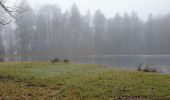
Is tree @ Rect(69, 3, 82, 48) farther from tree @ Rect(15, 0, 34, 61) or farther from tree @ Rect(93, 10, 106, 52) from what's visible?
tree @ Rect(15, 0, 34, 61)

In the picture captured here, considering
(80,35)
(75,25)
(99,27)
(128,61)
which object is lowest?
(128,61)

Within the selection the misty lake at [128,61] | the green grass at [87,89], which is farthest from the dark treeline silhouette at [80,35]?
the green grass at [87,89]

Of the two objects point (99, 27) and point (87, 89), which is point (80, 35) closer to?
point (99, 27)

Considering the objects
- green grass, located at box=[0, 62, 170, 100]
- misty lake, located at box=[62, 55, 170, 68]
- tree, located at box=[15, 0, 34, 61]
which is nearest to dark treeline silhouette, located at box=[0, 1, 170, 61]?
tree, located at box=[15, 0, 34, 61]

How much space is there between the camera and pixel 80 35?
8250cm

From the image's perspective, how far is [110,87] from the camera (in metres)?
12.1

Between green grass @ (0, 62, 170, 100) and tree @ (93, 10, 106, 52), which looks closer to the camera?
green grass @ (0, 62, 170, 100)

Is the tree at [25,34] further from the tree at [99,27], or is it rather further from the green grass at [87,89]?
the green grass at [87,89]

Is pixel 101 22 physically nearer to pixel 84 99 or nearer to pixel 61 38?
pixel 61 38

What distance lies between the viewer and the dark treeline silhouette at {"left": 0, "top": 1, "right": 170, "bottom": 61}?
73.6 meters

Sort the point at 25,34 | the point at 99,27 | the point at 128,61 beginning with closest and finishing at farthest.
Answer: the point at 128,61
the point at 25,34
the point at 99,27

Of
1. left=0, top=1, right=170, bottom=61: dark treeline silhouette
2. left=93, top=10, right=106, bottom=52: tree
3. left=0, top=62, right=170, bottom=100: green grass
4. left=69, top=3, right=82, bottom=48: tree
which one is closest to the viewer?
left=0, top=62, right=170, bottom=100: green grass

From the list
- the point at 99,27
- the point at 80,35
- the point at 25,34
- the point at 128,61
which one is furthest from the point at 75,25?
the point at 128,61

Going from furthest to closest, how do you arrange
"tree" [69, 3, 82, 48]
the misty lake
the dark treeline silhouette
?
"tree" [69, 3, 82, 48] → the dark treeline silhouette → the misty lake
